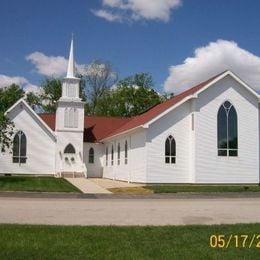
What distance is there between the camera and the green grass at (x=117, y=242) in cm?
829

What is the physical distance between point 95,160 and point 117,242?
110ft

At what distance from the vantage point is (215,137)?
103ft

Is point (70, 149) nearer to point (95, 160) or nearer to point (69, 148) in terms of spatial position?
point (69, 148)

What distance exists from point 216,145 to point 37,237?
22.9m

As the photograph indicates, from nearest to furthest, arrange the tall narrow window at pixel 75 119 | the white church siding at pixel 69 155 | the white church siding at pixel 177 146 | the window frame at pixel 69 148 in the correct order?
the white church siding at pixel 177 146 < the white church siding at pixel 69 155 < the window frame at pixel 69 148 < the tall narrow window at pixel 75 119

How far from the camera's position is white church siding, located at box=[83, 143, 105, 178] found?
4238 cm

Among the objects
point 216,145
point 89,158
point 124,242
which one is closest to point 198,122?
point 216,145

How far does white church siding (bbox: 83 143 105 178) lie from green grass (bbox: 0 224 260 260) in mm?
31010

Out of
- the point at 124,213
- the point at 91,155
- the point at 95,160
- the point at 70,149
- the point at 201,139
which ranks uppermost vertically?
the point at 201,139

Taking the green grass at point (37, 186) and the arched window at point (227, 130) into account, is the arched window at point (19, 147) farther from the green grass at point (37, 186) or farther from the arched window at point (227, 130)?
the arched window at point (227, 130)

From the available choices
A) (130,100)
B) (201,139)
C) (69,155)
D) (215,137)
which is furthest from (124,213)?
(130,100)

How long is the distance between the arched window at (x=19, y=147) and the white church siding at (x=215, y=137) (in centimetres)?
1603

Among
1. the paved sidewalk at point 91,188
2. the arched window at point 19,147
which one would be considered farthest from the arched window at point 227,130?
the arched window at point 19,147

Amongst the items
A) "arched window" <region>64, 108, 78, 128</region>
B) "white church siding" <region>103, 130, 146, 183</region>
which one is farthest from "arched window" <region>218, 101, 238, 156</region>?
"arched window" <region>64, 108, 78, 128</region>
